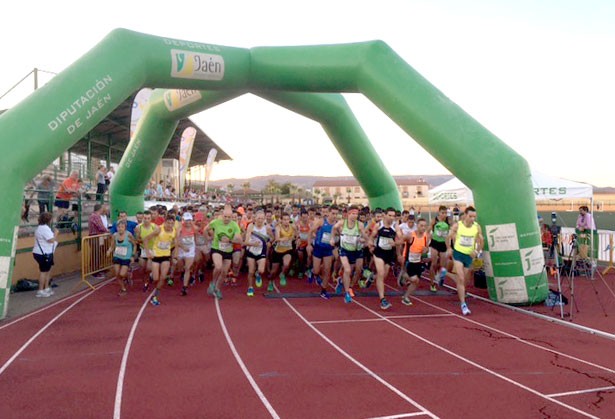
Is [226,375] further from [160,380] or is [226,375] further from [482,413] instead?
[482,413]

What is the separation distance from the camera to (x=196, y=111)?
41.8 feet

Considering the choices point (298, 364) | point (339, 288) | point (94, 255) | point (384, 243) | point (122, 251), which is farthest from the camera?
point (94, 255)

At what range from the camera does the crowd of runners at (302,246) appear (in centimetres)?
915

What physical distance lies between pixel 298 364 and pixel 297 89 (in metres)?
7.14

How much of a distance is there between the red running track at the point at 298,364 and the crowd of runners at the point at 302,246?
1.10 metres

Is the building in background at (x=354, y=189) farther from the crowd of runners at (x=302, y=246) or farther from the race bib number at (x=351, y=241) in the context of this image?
the race bib number at (x=351, y=241)

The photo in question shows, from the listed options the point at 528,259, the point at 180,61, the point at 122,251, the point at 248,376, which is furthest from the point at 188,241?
the point at 528,259

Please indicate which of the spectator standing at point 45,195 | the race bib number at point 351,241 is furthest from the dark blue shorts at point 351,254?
the spectator standing at point 45,195

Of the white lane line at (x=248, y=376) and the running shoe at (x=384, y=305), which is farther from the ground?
the white lane line at (x=248, y=376)

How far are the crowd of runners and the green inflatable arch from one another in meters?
0.86

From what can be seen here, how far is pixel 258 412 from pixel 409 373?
1923mm

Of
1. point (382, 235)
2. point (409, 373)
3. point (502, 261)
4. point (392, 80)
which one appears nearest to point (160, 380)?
point (409, 373)

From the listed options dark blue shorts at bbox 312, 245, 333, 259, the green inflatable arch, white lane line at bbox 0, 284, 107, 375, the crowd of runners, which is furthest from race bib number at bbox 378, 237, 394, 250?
white lane line at bbox 0, 284, 107, 375

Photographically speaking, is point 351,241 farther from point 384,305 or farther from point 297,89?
point 297,89
